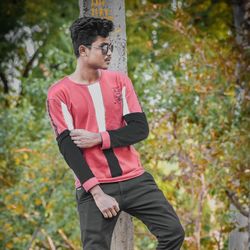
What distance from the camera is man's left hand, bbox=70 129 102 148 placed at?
4340mm

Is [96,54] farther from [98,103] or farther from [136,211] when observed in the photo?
[136,211]

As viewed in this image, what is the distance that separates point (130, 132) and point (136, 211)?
1.38ft

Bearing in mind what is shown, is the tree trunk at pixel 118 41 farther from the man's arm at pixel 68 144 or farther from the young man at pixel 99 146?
the man's arm at pixel 68 144

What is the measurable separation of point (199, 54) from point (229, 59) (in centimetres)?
75

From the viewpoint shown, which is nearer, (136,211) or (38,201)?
(136,211)

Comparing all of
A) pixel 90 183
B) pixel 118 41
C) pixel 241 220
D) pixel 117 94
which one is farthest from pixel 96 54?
pixel 241 220

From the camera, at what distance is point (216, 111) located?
9.38 m

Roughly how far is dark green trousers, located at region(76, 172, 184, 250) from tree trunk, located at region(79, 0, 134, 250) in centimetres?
73

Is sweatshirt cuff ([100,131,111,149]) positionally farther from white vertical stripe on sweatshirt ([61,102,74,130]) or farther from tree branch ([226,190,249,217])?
tree branch ([226,190,249,217])

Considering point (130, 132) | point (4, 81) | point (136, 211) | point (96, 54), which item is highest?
point (4, 81)

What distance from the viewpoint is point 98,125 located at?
441 centimetres

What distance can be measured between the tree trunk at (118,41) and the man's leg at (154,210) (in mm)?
729

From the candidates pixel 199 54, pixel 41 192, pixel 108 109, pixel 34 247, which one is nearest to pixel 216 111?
pixel 199 54

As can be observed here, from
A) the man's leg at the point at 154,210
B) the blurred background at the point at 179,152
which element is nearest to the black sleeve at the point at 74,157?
the man's leg at the point at 154,210
